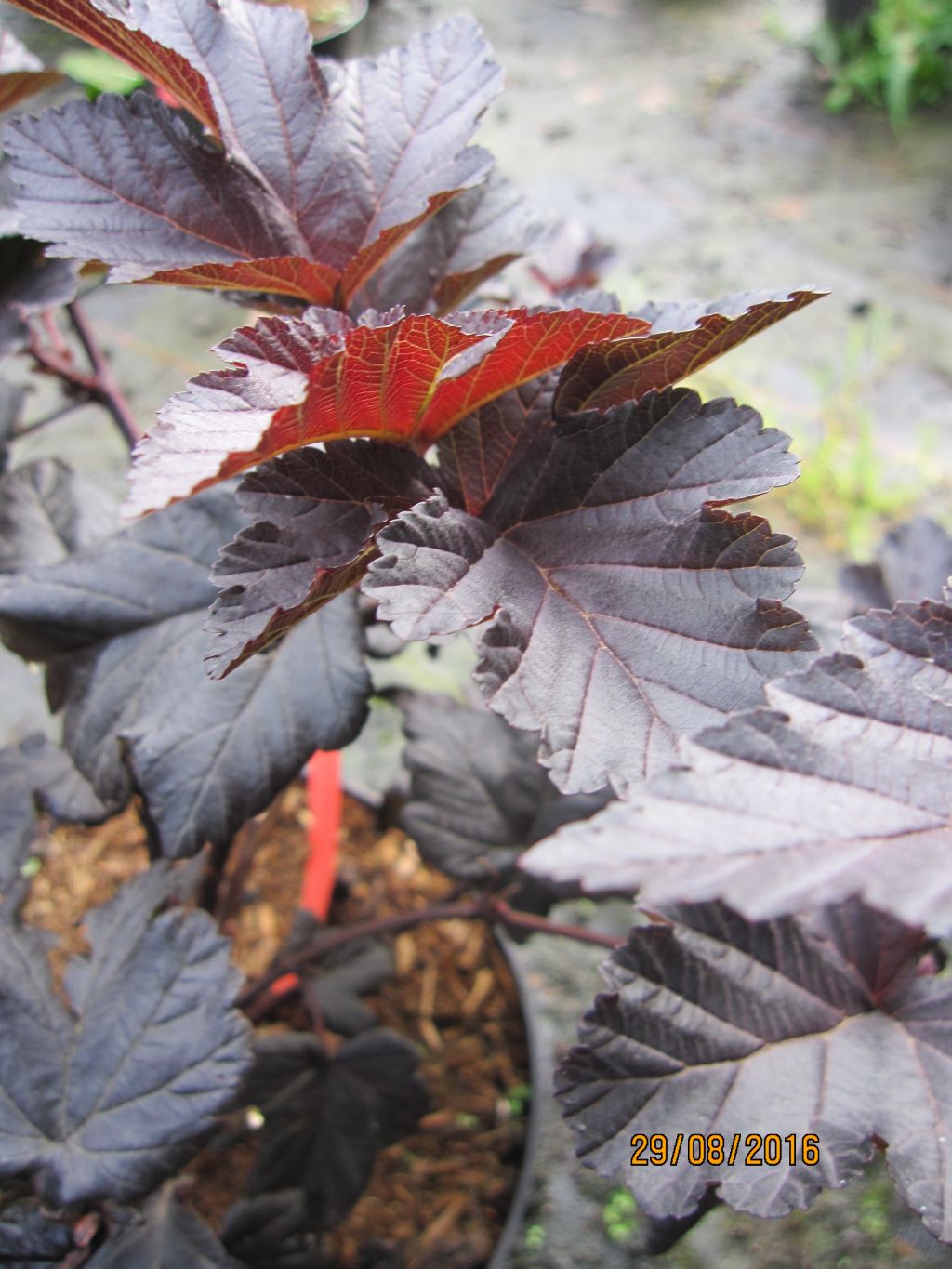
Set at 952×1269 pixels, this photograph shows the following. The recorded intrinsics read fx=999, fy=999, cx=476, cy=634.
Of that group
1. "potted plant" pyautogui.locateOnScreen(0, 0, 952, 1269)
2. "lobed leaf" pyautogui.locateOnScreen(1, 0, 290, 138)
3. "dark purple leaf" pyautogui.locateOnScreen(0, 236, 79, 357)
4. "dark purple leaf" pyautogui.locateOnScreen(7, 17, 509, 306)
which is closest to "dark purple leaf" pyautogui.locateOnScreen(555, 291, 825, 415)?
"potted plant" pyautogui.locateOnScreen(0, 0, 952, 1269)

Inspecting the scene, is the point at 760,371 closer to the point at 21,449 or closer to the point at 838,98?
the point at 838,98

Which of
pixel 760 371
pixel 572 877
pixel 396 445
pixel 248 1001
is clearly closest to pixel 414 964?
pixel 248 1001

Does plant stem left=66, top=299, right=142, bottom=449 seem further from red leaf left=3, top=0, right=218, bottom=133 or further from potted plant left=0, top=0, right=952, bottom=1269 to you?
red leaf left=3, top=0, right=218, bottom=133
